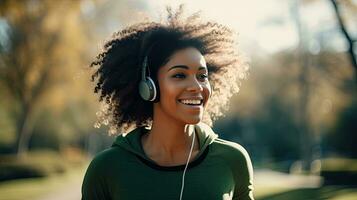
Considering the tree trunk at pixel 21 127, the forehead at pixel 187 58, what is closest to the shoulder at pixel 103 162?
the forehead at pixel 187 58

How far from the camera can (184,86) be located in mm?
2975

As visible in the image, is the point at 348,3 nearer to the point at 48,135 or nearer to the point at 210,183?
the point at 210,183

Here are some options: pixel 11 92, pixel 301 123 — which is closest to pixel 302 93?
pixel 301 123

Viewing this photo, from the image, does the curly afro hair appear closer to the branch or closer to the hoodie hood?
→ the hoodie hood

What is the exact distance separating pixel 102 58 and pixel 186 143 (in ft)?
2.70

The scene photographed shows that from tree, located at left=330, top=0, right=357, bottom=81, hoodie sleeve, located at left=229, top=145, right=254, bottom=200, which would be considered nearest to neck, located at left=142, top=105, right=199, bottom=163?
hoodie sleeve, located at left=229, top=145, right=254, bottom=200

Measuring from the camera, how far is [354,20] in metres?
11.7

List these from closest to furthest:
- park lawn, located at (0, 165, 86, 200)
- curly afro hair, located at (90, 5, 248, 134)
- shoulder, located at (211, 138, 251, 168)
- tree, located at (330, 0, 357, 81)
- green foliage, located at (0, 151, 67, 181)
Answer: shoulder, located at (211, 138, 251, 168)
curly afro hair, located at (90, 5, 248, 134)
tree, located at (330, 0, 357, 81)
park lawn, located at (0, 165, 86, 200)
green foliage, located at (0, 151, 67, 181)

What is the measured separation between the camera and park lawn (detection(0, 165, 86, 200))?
18.4 metres

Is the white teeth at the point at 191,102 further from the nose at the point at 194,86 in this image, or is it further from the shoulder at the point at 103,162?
Result: the shoulder at the point at 103,162

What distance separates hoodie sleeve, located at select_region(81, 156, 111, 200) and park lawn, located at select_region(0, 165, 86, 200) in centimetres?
1520

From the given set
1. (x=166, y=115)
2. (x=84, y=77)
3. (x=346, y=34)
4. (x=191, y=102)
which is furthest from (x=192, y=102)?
(x=84, y=77)

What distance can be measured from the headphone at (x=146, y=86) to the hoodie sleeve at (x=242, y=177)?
1.82 ft

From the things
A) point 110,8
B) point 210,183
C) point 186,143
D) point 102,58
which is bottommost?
point 210,183
